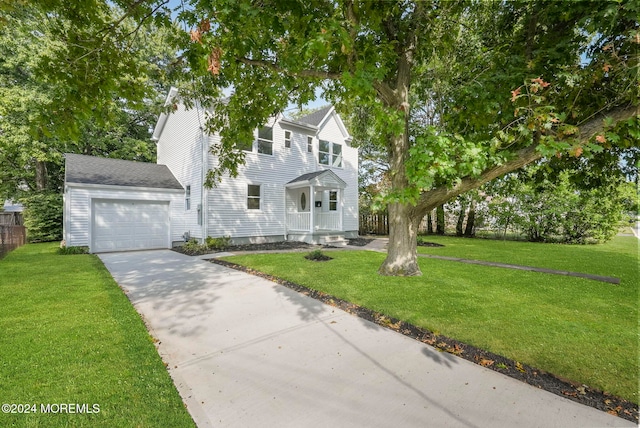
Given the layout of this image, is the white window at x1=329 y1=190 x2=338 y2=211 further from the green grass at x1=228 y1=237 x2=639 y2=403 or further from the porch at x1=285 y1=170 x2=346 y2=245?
the green grass at x1=228 y1=237 x2=639 y2=403

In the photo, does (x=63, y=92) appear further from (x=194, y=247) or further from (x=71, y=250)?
(x=71, y=250)

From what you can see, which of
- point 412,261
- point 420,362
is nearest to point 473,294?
point 412,261

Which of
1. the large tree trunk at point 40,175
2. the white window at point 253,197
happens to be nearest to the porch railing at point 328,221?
the white window at point 253,197

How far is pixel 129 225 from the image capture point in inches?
496

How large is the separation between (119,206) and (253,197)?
5621 millimetres

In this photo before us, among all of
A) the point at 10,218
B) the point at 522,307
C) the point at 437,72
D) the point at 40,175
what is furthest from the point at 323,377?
the point at 40,175

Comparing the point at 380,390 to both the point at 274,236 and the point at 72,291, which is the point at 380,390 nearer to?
the point at 72,291

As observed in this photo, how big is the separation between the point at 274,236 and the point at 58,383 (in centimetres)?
1212

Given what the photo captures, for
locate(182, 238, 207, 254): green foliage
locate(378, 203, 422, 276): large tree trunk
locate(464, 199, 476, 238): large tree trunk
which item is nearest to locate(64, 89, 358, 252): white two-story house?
locate(182, 238, 207, 254): green foliage

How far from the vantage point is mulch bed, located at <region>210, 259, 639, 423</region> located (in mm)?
2328

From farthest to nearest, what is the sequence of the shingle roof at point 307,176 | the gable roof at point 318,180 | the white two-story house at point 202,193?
the shingle roof at point 307,176 < the gable roof at point 318,180 < the white two-story house at point 202,193

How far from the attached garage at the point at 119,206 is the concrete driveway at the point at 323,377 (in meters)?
9.56

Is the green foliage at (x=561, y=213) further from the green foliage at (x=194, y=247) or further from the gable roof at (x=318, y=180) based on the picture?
the green foliage at (x=194, y=247)

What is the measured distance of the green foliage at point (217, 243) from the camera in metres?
11.9
